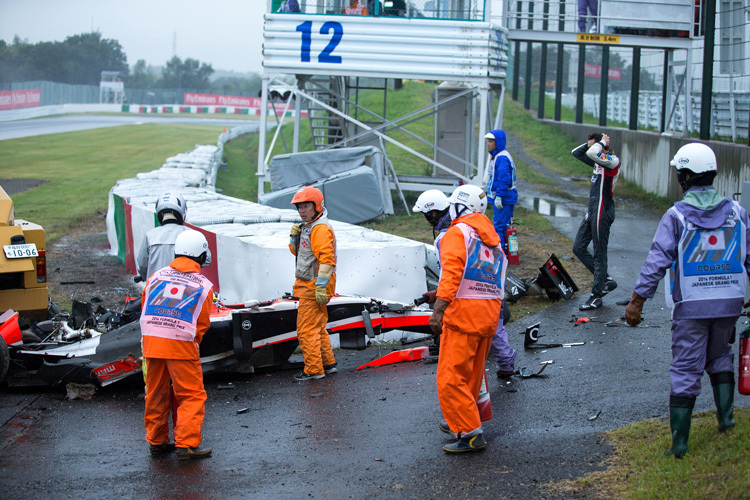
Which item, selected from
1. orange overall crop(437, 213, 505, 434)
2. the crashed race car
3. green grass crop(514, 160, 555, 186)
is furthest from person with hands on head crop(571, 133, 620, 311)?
green grass crop(514, 160, 555, 186)

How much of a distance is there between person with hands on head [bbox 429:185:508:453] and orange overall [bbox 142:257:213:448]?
1773 millimetres

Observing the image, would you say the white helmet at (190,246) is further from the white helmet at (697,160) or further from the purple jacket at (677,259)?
the white helmet at (697,160)

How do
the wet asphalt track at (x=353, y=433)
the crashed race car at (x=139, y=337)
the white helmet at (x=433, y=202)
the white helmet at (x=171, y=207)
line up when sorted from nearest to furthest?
the wet asphalt track at (x=353, y=433)
the white helmet at (x=433, y=202)
the crashed race car at (x=139, y=337)
the white helmet at (x=171, y=207)

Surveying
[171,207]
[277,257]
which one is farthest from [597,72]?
[171,207]

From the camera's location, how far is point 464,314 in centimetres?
559

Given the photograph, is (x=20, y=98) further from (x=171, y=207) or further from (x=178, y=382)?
(x=178, y=382)

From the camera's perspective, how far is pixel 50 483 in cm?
540

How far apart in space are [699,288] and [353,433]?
2815mm

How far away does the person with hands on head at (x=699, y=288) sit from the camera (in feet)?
16.3

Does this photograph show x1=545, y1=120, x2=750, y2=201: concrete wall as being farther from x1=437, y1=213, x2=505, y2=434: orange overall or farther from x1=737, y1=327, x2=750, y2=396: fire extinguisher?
x1=437, y1=213, x2=505, y2=434: orange overall

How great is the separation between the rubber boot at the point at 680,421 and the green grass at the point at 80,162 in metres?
14.8

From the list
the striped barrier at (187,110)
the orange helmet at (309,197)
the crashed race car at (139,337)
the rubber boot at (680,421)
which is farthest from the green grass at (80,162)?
the striped barrier at (187,110)

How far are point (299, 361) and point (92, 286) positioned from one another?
5116 mm

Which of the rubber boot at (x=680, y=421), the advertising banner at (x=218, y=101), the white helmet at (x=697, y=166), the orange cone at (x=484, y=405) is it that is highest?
the advertising banner at (x=218, y=101)
